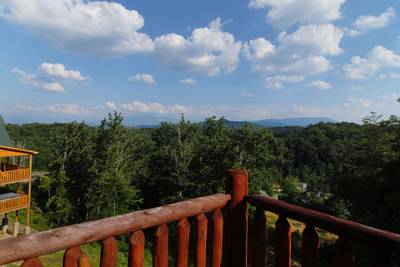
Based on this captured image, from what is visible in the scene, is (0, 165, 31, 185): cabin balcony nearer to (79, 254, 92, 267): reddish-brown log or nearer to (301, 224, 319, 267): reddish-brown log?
(79, 254, 92, 267): reddish-brown log

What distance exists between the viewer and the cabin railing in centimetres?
114

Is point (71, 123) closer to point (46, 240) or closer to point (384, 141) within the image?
point (384, 141)

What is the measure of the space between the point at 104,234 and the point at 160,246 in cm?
37

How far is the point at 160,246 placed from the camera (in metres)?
1.56

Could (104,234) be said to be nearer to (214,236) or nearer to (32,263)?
(32,263)

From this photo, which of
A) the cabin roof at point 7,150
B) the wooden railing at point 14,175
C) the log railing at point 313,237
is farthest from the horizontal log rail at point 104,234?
the cabin roof at point 7,150

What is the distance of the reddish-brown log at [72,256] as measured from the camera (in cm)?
119

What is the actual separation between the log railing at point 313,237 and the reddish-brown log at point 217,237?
22 centimetres

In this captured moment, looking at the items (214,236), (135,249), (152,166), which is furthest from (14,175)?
(135,249)

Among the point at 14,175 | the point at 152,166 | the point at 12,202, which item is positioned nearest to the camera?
the point at 12,202

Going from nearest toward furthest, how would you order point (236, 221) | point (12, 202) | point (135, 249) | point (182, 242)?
point (135, 249) → point (182, 242) → point (236, 221) → point (12, 202)

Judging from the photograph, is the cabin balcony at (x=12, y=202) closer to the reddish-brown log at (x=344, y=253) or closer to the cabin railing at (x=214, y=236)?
the cabin railing at (x=214, y=236)

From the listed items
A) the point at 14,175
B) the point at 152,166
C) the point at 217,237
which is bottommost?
the point at 152,166

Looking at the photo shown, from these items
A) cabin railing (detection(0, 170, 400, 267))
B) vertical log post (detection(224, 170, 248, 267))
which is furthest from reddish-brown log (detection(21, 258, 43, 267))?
vertical log post (detection(224, 170, 248, 267))
